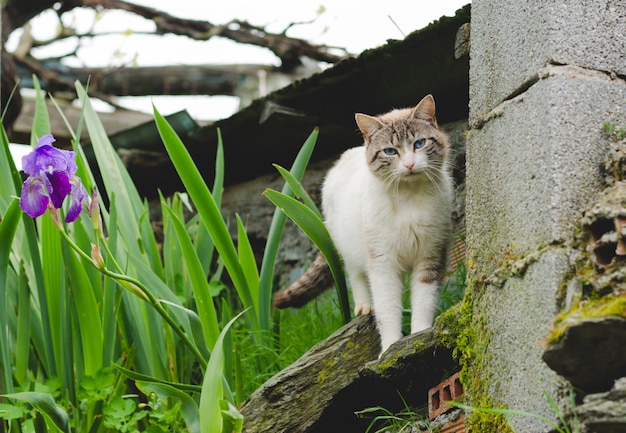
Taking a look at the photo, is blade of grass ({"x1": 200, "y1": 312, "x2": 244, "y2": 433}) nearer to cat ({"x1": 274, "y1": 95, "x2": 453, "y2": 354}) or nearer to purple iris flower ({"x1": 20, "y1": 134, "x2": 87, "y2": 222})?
purple iris flower ({"x1": 20, "y1": 134, "x2": 87, "y2": 222})

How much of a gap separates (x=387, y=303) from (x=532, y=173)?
0.96 m

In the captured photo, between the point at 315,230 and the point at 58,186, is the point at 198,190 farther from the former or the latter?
the point at 58,186

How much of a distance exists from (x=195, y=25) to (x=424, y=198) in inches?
127

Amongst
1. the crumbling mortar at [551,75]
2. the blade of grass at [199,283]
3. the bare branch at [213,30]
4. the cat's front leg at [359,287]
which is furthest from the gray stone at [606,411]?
the bare branch at [213,30]

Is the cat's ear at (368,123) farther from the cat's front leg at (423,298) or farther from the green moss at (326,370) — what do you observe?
the green moss at (326,370)

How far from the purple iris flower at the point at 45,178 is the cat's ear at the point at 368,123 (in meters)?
1.22

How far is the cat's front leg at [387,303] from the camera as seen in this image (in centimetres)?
253

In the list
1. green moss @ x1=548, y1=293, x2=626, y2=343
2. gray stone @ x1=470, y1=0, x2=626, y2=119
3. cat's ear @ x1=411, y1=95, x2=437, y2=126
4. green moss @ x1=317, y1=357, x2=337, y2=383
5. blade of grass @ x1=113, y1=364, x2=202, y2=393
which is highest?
gray stone @ x1=470, y1=0, x2=626, y2=119

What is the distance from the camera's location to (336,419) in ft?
7.70

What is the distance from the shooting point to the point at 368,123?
2879 millimetres

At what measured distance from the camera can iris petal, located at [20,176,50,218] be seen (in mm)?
1938

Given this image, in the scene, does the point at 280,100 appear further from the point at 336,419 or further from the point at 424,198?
the point at 336,419

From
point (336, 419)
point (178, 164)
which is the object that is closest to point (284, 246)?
point (178, 164)

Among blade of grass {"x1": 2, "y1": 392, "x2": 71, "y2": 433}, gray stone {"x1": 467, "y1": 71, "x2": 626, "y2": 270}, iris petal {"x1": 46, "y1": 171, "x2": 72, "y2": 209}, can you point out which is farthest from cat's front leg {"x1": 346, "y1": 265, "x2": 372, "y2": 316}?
iris petal {"x1": 46, "y1": 171, "x2": 72, "y2": 209}
